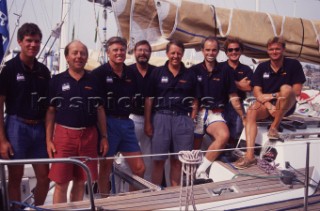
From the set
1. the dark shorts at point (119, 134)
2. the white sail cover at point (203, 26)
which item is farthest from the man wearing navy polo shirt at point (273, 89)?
the dark shorts at point (119, 134)

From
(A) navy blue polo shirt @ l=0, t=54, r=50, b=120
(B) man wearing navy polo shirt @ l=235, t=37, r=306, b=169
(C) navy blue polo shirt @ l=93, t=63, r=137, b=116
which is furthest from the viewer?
(B) man wearing navy polo shirt @ l=235, t=37, r=306, b=169

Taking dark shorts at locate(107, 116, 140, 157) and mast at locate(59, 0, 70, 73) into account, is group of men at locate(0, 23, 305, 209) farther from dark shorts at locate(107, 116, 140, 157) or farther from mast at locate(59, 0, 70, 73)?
mast at locate(59, 0, 70, 73)

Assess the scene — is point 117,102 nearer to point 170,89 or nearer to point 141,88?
point 141,88

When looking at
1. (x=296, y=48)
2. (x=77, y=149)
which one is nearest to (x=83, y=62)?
(x=77, y=149)

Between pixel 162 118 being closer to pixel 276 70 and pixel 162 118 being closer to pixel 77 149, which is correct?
pixel 77 149

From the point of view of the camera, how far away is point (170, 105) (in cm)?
379

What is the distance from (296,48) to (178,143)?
259 centimetres

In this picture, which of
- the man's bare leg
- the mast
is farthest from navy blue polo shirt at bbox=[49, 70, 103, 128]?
the mast

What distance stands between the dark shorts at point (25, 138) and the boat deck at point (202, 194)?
0.71 meters

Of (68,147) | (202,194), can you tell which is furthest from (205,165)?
(68,147)

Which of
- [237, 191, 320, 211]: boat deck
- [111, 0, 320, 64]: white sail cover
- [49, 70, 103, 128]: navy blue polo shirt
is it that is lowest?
[237, 191, 320, 211]: boat deck

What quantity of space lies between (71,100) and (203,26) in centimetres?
249

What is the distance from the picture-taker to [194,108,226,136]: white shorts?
4.10m

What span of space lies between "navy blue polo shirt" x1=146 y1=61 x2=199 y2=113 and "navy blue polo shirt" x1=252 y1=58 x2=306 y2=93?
926 mm
